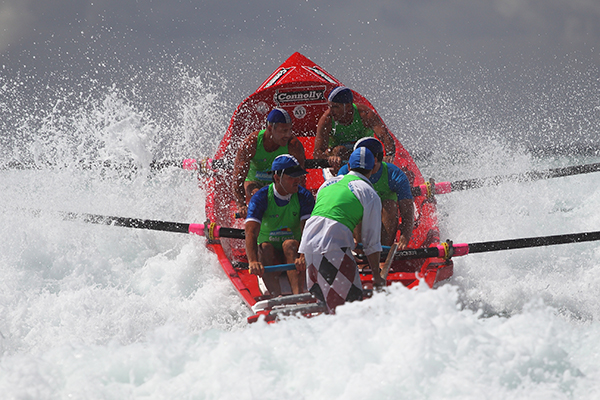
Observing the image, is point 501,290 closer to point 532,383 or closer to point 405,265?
point 405,265

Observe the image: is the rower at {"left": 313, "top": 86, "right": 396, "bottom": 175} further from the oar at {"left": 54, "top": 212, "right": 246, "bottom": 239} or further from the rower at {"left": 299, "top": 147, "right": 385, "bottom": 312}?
the rower at {"left": 299, "top": 147, "right": 385, "bottom": 312}

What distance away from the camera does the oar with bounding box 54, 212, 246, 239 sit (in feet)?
16.3

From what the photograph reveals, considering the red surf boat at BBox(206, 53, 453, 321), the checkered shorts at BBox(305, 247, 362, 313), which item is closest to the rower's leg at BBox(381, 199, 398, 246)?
the red surf boat at BBox(206, 53, 453, 321)

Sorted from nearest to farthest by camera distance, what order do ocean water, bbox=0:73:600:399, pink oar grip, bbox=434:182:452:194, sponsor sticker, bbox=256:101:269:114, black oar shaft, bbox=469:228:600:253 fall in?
1. ocean water, bbox=0:73:600:399
2. black oar shaft, bbox=469:228:600:253
3. pink oar grip, bbox=434:182:452:194
4. sponsor sticker, bbox=256:101:269:114

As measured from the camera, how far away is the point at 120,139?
25.2ft

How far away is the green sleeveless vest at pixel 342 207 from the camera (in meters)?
3.46

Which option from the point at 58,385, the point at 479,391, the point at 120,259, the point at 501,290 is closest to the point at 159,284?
the point at 120,259

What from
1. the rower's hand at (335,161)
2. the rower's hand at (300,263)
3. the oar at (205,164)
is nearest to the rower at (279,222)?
the rower's hand at (300,263)

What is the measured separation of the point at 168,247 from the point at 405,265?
119 inches

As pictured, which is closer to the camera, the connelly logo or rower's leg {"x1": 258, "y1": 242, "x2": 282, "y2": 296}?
rower's leg {"x1": 258, "y1": 242, "x2": 282, "y2": 296}

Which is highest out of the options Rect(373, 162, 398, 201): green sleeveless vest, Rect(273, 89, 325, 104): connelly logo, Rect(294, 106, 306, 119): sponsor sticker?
Rect(273, 89, 325, 104): connelly logo

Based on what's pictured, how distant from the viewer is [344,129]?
19.8ft

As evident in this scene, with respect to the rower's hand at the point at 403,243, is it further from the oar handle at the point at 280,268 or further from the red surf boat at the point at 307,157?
the oar handle at the point at 280,268

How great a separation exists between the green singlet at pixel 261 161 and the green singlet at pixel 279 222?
1.14m
